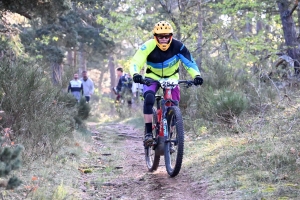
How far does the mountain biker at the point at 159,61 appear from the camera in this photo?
584cm

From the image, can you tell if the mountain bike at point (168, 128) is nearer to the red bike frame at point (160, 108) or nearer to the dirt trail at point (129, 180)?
the red bike frame at point (160, 108)

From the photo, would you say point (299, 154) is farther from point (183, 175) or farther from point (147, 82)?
point (147, 82)

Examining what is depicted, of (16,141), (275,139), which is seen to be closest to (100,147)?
(16,141)

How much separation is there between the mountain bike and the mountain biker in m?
0.11

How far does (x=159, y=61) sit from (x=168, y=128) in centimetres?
99

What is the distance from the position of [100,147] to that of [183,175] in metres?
3.84

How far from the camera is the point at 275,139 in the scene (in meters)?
5.86

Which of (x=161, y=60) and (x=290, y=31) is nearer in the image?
(x=161, y=60)

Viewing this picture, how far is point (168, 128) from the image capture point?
583 centimetres

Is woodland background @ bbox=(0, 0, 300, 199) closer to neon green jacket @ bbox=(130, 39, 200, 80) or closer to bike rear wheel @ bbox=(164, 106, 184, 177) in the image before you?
bike rear wheel @ bbox=(164, 106, 184, 177)

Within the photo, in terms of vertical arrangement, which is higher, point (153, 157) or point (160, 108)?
point (160, 108)

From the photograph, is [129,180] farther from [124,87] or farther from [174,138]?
[124,87]

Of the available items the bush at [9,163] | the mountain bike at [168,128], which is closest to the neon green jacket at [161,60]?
the mountain bike at [168,128]

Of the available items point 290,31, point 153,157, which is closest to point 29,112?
point 153,157
